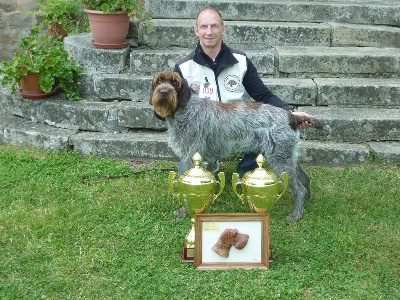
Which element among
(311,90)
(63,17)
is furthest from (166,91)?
(63,17)

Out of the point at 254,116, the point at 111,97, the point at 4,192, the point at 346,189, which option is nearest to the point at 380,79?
the point at 346,189

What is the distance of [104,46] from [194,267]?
3.73m

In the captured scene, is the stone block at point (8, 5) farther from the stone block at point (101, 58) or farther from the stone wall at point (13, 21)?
the stone block at point (101, 58)

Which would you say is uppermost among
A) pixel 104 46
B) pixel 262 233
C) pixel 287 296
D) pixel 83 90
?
pixel 104 46

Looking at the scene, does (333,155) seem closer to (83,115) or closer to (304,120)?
(304,120)

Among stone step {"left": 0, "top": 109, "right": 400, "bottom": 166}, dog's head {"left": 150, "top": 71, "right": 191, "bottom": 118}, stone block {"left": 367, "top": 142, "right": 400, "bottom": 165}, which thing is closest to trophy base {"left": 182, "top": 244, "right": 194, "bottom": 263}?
dog's head {"left": 150, "top": 71, "right": 191, "bottom": 118}

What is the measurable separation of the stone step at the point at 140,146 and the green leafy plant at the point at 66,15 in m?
2.10

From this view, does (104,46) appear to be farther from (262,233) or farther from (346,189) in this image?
(262,233)

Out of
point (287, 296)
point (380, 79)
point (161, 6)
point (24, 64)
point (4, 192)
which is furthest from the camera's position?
point (161, 6)

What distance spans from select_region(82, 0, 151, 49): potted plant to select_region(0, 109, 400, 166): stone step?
46.6 inches

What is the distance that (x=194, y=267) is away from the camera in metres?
4.15

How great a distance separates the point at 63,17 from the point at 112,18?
1717 millimetres

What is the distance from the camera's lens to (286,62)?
23.0 ft

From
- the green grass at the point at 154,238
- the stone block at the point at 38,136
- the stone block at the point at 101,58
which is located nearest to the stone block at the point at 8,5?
the stone block at the point at 101,58
